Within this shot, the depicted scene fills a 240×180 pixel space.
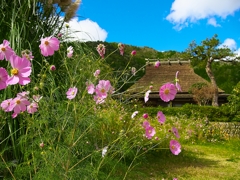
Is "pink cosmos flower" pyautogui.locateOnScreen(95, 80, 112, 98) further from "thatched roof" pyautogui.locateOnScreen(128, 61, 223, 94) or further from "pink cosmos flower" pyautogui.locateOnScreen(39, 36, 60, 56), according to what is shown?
"thatched roof" pyautogui.locateOnScreen(128, 61, 223, 94)

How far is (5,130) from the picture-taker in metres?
2.70

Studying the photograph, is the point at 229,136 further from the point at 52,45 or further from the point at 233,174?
the point at 52,45

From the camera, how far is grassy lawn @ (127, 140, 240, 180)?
14.8 feet

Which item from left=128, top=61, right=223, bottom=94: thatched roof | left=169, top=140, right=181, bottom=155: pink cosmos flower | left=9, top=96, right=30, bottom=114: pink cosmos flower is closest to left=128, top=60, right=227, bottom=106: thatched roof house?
left=128, top=61, right=223, bottom=94: thatched roof

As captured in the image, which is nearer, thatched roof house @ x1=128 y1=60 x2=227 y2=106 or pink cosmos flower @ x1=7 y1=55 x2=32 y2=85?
pink cosmos flower @ x1=7 y1=55 x2=32 y2=85

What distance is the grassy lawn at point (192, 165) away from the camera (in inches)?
177

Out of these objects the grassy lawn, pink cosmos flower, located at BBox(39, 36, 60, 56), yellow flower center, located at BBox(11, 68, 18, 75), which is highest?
pink cosmos flower, located at BBox(39, 36, 60, 56)

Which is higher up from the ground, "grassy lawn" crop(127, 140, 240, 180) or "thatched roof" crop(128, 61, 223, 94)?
"thatched roof" crop(128, 61, 223, 94)

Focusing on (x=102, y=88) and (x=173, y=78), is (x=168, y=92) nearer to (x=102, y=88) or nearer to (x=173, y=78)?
(x=102, y=88)

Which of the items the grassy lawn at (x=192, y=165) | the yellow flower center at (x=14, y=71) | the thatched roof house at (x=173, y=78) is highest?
the thatched roof house at (x=173, y=78)

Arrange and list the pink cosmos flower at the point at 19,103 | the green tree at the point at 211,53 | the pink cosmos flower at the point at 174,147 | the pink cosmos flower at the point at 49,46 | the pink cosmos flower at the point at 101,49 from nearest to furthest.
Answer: the pink cosmos flower at the point at 49,46 → the pink cosmos flower at the point at 19,103 → the pink cosmos flower at the point at 174,147 → the pink cosmos flower at the point at 101,49 → the green tree at the point at 211,53

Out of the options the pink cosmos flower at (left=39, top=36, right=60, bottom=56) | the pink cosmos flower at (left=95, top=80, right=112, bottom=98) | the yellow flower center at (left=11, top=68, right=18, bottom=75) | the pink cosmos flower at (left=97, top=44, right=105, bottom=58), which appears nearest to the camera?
the yellow flower center at (left=11, top=68, right=18, bottom=75)

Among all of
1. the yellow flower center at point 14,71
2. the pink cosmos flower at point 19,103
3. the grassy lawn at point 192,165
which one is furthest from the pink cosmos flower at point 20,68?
the grassy lawn at point 192,165

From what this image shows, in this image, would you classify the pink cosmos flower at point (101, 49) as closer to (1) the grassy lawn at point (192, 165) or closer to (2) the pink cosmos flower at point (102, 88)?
(2) the pink cosmos flower at point (102, 88)
